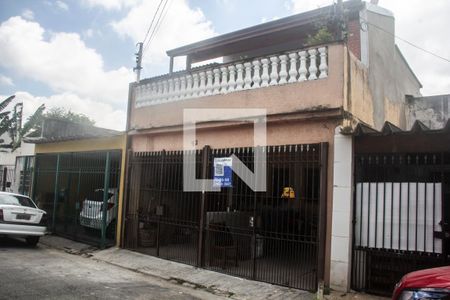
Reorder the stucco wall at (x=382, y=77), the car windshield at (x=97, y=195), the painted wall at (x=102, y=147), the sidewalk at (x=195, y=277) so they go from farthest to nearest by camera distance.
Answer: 1. the car windshield at (x=97, y=195)
2. the painted wall at (x=102, y=147)
3. the stucco wall at (x=382, y=77)
4. the sidewalk at (x=195, y=277)

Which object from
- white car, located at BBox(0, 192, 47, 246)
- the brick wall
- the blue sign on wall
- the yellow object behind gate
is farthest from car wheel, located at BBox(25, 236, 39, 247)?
the brick wall

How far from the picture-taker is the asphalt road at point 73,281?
5926mm

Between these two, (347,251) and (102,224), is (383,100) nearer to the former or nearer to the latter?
(347,251)

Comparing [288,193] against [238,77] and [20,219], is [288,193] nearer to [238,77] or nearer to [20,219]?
[238,77]

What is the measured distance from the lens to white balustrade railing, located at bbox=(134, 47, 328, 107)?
7168 millimetres

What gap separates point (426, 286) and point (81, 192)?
1004 cm

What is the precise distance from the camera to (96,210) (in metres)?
10.6

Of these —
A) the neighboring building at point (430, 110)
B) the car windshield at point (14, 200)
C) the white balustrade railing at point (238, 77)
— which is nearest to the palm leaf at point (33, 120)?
the car windshield at point (14, 200)

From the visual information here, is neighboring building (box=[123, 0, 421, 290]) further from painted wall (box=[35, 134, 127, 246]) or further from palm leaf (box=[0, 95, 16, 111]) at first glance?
palm leaf (box=[0, 95, 16, 111])

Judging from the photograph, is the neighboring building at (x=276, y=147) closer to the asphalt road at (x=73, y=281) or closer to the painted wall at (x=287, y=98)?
the painted wall at (x=287, y=98)

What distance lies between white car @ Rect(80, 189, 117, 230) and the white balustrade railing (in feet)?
8.64

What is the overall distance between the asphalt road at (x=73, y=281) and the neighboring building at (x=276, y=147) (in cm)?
127

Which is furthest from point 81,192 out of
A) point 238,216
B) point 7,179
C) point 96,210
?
point 7,179

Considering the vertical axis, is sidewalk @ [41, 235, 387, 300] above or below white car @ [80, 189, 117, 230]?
below
